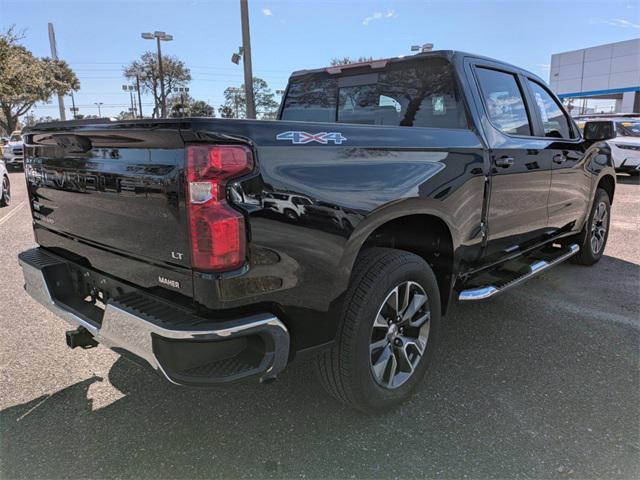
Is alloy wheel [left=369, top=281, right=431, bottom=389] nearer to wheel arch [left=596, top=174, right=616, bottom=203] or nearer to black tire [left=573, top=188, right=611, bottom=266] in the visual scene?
black tire [left=573, top=188, right=611, bottom=266]

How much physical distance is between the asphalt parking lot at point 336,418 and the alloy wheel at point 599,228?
6.14 ft

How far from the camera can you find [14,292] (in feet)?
14.5

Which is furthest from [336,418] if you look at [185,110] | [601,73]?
[601,73]

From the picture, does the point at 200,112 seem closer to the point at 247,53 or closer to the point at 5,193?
the point at 247,53

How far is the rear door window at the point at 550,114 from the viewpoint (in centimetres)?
397

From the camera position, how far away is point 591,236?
521cm

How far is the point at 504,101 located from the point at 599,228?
2.75m

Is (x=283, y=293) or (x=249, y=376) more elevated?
(x=283, y=293)

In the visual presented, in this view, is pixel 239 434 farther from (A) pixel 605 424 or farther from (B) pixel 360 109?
(B) pixel 360 109

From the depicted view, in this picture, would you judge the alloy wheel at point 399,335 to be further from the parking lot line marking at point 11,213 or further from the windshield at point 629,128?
the windshield at point 629,128

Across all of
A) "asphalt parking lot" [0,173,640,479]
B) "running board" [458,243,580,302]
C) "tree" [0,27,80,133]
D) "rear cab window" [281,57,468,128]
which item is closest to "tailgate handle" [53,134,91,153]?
"asphalt parking lot" [0,173,640,479]

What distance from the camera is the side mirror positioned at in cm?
430

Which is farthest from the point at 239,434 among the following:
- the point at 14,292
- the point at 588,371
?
the point at 14,292

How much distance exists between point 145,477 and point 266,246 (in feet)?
3.86
